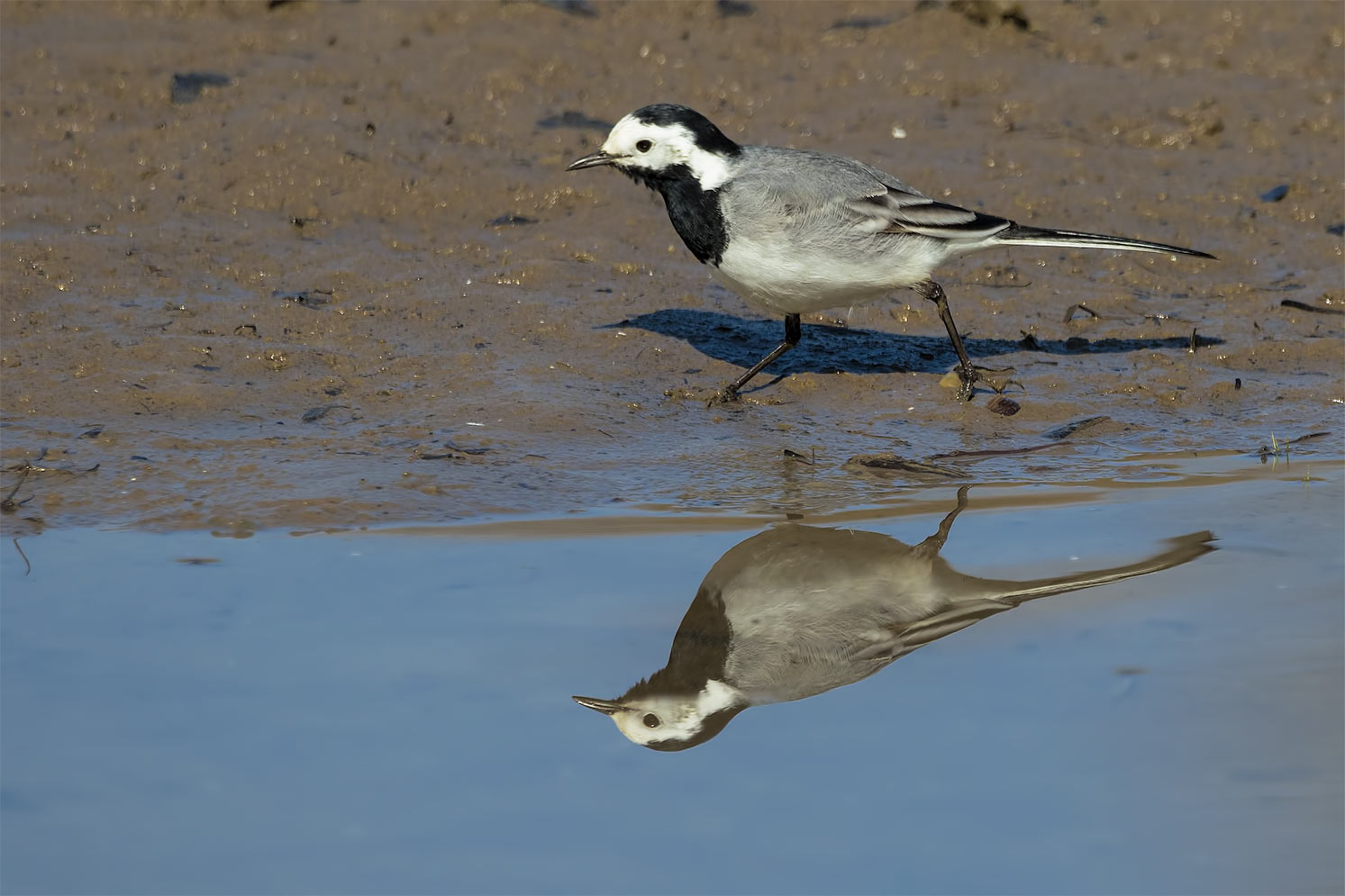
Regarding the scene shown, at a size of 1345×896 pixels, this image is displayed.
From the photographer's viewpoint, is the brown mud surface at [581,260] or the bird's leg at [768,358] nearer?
the brown mud surface at [581,260]

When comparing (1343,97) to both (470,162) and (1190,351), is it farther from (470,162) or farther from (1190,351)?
(470,162)

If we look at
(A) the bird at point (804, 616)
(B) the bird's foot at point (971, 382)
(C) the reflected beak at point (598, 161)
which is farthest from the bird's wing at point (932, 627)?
(C) the reflected beak at point (598, 161)

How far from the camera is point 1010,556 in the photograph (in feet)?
17.5

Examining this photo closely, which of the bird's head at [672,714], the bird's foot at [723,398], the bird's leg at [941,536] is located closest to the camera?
the bird's head at [672,714]

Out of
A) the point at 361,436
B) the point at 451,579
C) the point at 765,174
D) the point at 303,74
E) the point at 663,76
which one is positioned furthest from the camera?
the point at 663,76

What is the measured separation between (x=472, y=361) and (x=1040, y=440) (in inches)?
104

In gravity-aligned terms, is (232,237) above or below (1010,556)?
above

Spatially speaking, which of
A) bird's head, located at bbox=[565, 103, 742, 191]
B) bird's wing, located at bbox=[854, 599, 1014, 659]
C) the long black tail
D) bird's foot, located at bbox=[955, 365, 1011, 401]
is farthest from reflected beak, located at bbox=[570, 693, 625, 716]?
the long black tail

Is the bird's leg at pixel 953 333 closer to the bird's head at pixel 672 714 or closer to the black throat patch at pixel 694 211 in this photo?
the black throat patch at pixel 694 211

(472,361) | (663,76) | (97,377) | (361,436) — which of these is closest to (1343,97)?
(663,76)

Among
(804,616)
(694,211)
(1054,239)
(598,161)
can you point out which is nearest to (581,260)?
(598,161)

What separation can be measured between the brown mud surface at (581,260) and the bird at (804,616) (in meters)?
0.58

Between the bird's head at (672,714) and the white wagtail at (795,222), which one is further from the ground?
the white wagtail at (795,222)

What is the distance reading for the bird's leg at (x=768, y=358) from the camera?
7184 millimetres
